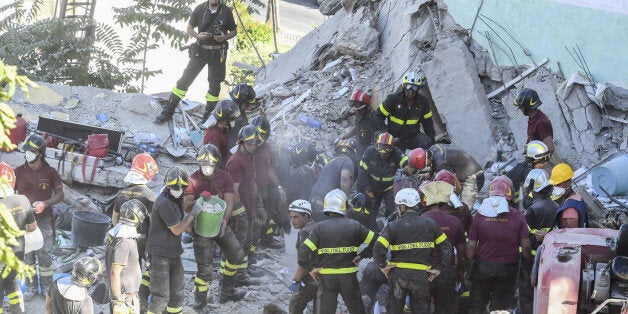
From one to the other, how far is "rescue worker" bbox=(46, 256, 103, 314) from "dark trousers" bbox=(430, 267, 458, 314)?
3.50 metres

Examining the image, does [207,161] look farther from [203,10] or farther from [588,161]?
[588,161]

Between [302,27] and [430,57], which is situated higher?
[430,57]

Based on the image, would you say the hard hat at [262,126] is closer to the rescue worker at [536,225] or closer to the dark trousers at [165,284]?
the dark trousers at [165,284]

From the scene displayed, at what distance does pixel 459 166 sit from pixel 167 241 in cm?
381

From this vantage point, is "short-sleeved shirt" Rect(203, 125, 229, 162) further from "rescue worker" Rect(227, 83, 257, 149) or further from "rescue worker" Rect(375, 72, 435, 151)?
"rescue worker" Rect(375, 72, 435, 151)

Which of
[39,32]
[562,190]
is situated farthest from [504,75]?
[39,32]

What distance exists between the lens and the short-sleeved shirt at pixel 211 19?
15180mm

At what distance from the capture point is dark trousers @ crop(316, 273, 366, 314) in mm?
10320

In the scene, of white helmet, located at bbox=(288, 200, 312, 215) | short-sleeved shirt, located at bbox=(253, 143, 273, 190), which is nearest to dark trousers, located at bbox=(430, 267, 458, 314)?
white helmet, located at bbox=(288, 200, 312, 215)

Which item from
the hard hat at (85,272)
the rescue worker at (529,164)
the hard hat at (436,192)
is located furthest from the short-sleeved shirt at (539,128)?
the hard hat at (85,272)

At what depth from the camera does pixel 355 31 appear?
660 inches

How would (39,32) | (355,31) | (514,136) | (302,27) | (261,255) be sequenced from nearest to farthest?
(261,255) → (514,136) → (355,31) → (39,32) → (302,27)

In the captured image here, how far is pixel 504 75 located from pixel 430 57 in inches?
44.2

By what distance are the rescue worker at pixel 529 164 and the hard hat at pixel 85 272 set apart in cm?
515
